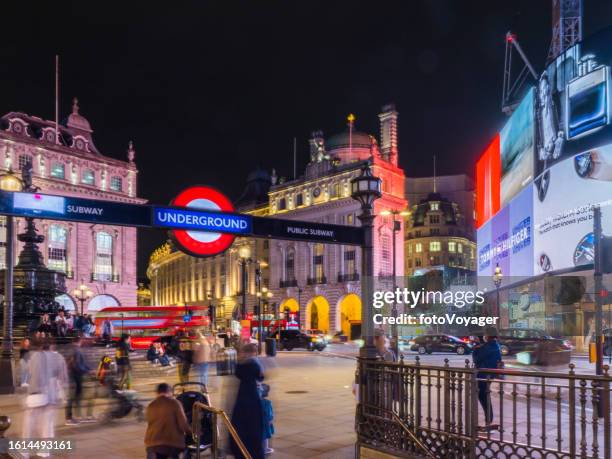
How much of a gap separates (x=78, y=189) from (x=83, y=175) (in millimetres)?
3051

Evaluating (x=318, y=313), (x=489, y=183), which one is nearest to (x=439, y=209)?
(x=318, y=313)

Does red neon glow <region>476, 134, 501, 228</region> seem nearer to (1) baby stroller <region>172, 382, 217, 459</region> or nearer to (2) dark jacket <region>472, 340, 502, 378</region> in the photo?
(2) dark jacket <region>472, 340, 502, 378</region>

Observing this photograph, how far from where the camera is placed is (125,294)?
73625 millimetres

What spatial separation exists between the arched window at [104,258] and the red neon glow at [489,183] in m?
43.1

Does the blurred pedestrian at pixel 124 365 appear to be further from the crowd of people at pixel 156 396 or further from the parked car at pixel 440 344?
the parked car at pixel 440 344

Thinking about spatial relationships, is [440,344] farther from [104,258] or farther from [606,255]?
[104,258]

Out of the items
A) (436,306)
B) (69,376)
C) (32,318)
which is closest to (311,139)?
(436,306)

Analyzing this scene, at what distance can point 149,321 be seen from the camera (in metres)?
45.3

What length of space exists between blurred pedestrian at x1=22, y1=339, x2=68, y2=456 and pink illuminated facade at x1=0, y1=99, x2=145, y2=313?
5735 cm

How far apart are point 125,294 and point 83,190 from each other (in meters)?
13.7

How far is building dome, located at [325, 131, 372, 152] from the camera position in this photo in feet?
274

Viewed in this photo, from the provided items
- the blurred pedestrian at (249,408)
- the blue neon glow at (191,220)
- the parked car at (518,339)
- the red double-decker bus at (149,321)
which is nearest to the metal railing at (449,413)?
the blurred pedestrian at (249,408)

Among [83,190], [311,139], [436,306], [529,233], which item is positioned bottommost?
[436,306]

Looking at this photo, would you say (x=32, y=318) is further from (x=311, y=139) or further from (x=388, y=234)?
(x=311, y=139)
